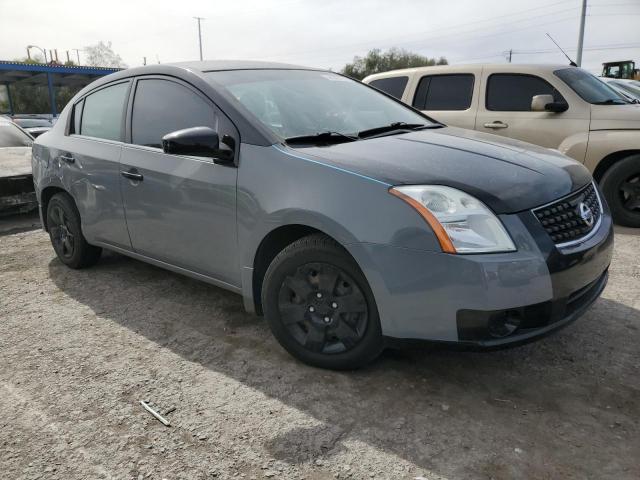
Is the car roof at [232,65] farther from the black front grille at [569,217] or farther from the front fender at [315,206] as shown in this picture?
the black front grille at [569,217]

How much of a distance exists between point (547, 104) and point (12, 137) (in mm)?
7145

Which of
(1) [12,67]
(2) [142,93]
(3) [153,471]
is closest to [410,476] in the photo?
(3) [153,471]

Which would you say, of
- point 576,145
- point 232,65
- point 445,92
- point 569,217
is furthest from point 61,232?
point 576,145

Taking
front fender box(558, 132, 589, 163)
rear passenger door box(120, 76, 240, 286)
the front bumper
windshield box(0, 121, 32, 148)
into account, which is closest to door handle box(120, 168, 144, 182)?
rear passenger door box(120, 76, 240, 286)

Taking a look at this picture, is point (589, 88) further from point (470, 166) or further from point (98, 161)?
point (98, 161)

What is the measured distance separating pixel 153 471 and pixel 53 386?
98 centimetres

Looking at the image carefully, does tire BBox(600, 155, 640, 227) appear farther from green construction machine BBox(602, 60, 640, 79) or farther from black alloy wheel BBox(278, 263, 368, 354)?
green construction machine BBox(602, 60, 640, 79)

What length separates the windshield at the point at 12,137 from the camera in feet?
25.4

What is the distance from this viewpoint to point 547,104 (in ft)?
19.3

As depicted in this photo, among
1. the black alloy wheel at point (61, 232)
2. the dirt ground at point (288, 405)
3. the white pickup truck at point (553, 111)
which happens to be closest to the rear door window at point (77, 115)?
the black alloy wheel at point (61, 232)

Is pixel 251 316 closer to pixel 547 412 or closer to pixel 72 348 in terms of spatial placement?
pixel 72 348

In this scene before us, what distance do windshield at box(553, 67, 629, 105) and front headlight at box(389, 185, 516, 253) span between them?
14.4 ft

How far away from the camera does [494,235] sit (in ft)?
7.72

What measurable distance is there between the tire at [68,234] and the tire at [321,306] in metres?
2.27
